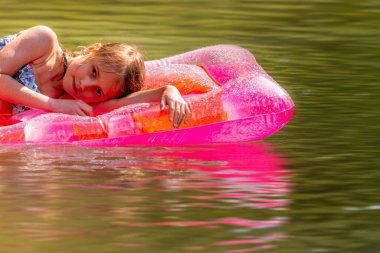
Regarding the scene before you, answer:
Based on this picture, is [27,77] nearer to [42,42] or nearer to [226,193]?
[42,42]

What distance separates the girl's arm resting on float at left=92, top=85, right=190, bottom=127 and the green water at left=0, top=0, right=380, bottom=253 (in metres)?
0.16

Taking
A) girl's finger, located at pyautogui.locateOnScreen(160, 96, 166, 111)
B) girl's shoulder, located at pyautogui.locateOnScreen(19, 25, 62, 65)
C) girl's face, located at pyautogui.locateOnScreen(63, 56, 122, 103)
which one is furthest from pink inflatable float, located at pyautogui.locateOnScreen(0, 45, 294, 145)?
girl's shoulder, located at pyautogui.locateOnScreen(19, 25, 62, 65)

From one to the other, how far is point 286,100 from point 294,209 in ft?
3.91

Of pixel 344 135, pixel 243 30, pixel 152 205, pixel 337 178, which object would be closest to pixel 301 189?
pixel 337 178

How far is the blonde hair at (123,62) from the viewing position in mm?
5059

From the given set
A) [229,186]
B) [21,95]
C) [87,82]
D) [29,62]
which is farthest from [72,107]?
[229,186]

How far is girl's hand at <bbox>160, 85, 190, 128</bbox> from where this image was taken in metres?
4.97

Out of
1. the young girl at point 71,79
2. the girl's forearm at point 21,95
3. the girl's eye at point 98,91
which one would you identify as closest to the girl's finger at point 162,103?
the young girl at point 71,79

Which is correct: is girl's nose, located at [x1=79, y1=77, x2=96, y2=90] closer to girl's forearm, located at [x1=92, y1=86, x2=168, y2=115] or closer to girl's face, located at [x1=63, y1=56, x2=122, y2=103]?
girl's face, located at [x1=63, y1=56, x2=122, y2=103]

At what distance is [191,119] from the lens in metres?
5.05

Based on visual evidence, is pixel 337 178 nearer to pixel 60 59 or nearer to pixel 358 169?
pixel 358 169

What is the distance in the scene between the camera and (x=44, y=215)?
3.99 meters

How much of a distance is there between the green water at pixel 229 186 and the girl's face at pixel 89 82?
1.08ft

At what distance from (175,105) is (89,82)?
1.32 ft
